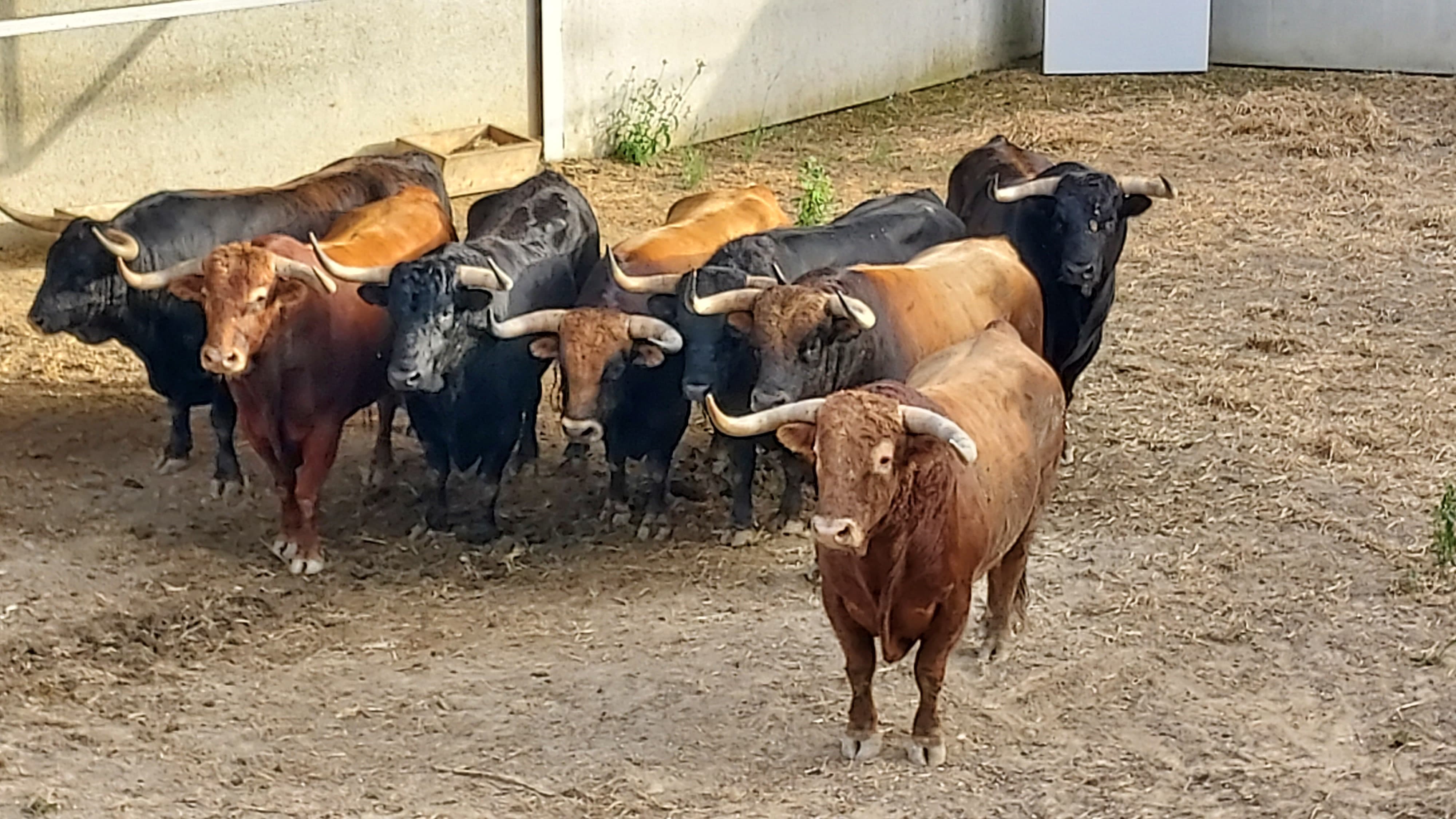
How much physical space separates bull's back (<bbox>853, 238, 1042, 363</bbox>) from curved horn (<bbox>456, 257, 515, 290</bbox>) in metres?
1.28

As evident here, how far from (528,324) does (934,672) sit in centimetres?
228

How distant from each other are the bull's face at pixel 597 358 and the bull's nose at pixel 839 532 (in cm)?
216

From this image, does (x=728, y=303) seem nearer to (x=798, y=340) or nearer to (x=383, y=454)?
(x=798, y=340)

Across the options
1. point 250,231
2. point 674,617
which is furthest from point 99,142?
point 674,617

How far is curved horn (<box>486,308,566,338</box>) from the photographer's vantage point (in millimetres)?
7312

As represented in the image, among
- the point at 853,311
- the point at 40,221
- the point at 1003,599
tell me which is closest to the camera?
the point at 1003,599

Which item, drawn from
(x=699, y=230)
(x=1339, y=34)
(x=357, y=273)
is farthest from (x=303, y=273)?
(x=1339, y=34)

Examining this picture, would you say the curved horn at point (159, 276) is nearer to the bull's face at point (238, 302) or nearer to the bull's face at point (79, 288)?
the bull's face at point (238, 302)

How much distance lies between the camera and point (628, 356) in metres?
7.34

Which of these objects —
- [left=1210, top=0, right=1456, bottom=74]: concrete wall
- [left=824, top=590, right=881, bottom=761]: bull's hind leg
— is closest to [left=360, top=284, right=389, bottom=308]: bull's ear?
[left=824, top=590, right=881, bottom=761]: bull's hind leg

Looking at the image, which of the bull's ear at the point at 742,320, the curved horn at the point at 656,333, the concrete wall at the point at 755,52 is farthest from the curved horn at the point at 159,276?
the concrete wall at the point at 755,52

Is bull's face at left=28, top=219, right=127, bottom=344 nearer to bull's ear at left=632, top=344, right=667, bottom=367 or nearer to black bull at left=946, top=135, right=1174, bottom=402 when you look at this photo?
bull's ear at left=632, top=344, right=667, bottom=367

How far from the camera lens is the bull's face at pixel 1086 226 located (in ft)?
25.8

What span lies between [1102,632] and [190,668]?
116 inches
